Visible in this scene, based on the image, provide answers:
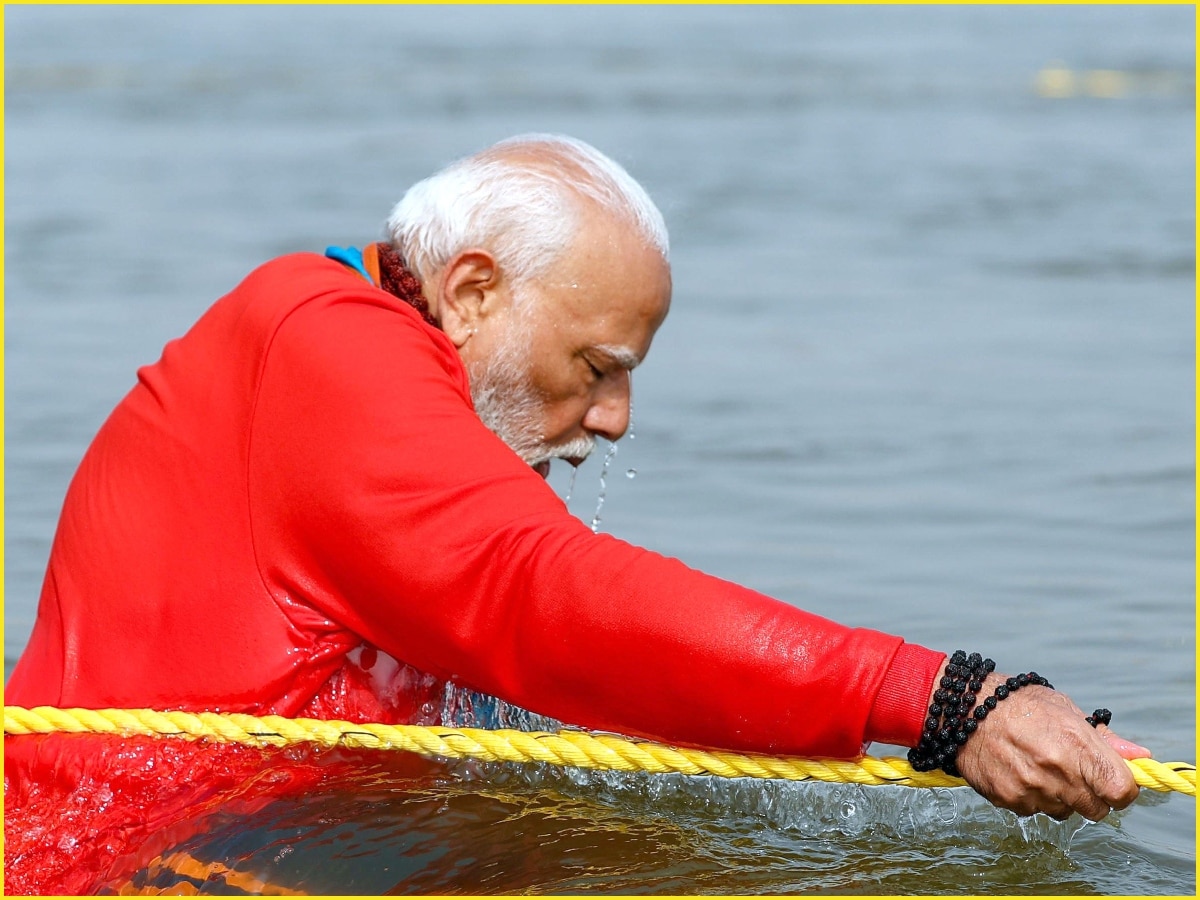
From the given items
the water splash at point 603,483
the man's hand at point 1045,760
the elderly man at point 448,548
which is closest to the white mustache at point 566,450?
the elderly man at point 448,548

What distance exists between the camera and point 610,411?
159 inches

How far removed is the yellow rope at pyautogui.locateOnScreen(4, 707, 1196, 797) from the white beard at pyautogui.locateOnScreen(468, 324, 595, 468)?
686 millimetres

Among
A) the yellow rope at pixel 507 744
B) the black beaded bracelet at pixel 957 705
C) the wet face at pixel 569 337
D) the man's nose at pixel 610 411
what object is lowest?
the yellow rope at pixel 507 744

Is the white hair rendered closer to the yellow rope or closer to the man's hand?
the yellow rope

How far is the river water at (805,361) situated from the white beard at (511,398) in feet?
2.43

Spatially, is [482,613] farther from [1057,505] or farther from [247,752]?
[1057,505]

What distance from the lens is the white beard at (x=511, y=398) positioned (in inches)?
152

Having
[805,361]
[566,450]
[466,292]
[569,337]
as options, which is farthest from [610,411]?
[805,361]

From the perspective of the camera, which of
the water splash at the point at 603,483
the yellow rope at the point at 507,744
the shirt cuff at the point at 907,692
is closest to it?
the shirt cuff at the point at 907,692

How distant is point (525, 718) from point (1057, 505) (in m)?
3.61

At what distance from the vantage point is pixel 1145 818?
4312 millimetres

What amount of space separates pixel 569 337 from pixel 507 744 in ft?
2.87

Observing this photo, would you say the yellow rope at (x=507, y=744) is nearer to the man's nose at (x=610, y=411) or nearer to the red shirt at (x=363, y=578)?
the red shirt at (x=363, y=578)

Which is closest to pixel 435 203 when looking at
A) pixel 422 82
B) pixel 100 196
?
pixel 100 196
